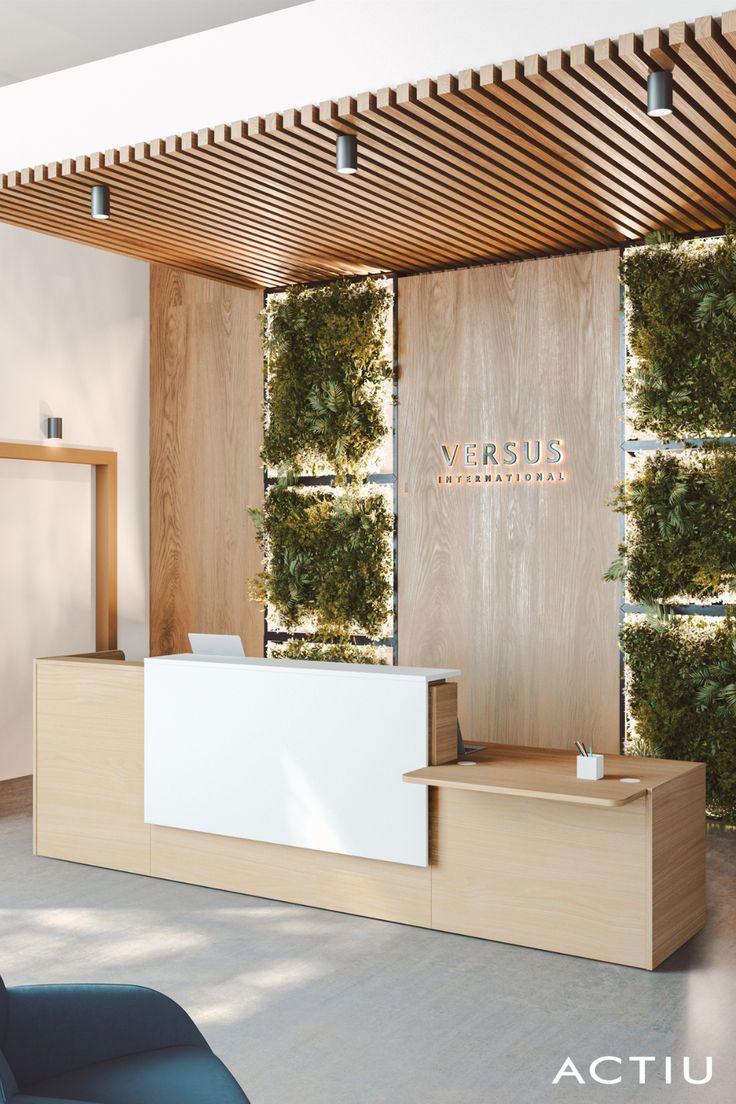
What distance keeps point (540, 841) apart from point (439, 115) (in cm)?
319

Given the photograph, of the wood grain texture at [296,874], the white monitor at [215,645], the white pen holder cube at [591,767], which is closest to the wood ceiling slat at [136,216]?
the white monitor at [215,645]

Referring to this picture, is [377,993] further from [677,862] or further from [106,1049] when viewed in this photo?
[106,1049]

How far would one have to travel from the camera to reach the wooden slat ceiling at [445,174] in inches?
185

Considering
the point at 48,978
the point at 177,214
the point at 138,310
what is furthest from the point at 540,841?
the point at 138,310

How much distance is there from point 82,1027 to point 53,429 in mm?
6285

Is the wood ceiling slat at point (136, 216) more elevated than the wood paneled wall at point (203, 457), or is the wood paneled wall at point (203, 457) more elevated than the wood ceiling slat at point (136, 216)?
the wood ceiling slat at point (136, 216)

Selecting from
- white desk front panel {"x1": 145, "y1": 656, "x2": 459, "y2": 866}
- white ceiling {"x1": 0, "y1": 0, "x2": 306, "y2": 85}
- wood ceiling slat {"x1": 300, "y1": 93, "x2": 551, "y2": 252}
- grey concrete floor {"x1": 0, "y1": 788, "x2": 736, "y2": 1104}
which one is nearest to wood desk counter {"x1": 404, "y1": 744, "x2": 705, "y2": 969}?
grey concrete floor {"x1": 0, "y1": 788, "x2": 736, "y2": 1104}

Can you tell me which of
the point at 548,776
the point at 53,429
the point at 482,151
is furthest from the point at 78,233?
the point at 548,776

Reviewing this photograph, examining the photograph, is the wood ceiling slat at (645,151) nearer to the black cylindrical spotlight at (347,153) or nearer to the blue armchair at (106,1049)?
the black cylindrical spotlight at (347,153)

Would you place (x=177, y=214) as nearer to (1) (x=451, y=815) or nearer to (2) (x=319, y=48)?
(2) (x=319, y=48)

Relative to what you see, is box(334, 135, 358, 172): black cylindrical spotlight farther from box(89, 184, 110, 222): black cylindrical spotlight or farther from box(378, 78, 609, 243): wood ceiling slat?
box(89, 184, 110, 222): black cylindrical spotlight

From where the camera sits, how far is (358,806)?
16.9 feet

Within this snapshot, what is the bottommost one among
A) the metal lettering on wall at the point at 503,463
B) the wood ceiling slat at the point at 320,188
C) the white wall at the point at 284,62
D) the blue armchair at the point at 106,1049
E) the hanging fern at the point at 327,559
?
the blue armchair at the point at 106,1049

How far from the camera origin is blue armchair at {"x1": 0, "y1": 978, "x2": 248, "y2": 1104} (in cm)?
260
